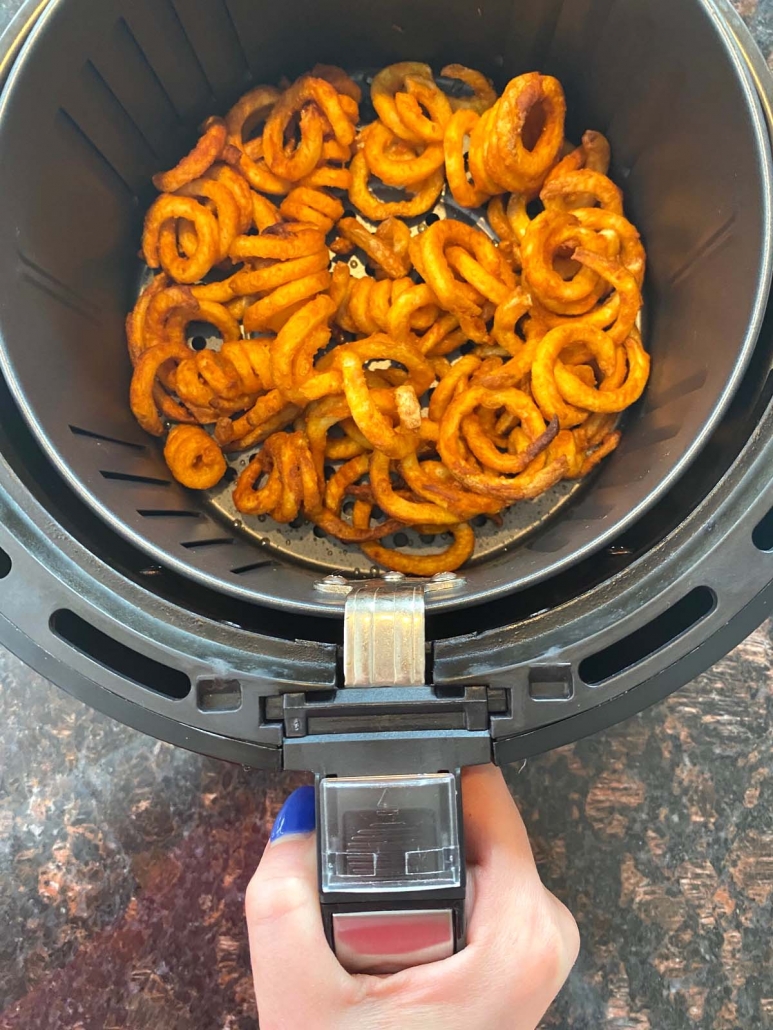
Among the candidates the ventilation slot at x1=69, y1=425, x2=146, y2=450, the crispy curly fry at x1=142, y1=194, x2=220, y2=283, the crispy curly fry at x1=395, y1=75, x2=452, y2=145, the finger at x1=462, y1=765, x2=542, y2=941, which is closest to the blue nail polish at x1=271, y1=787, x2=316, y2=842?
the finger at x1=462, y1=765, x2=542, y2=941

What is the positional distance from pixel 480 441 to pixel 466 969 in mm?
424

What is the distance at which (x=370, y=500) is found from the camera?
74 centimetres

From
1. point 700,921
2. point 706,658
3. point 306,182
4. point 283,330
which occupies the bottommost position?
point 700,921

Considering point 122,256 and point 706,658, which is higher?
point 122,256

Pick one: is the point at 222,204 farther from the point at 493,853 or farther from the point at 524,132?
the point at 493,853

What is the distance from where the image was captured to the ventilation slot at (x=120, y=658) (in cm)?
50

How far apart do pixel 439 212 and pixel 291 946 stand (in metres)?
0.70

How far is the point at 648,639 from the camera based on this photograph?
1.64ft

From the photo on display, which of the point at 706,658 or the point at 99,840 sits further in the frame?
the point at 99,840

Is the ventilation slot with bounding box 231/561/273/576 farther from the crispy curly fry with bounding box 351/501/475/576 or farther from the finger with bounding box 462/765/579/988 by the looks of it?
the finger with bounding box 462/765/579/988

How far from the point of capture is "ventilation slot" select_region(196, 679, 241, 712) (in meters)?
0.47

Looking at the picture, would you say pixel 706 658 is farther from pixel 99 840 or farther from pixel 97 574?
pixel 99 840

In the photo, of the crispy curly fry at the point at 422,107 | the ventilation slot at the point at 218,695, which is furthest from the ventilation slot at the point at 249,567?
the crispy curly fry at the point at 422,107

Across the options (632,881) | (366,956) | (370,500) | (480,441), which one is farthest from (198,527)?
(632,881)
